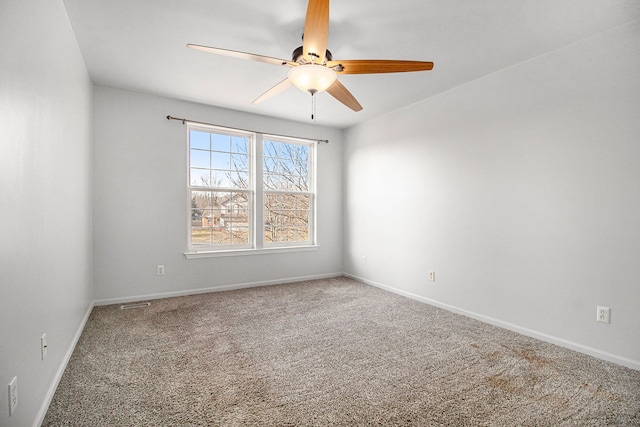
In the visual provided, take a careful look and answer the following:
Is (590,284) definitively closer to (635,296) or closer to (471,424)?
(635,296)

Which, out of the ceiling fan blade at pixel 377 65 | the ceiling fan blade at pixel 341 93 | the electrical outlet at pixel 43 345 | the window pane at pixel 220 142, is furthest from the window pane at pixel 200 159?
the electrical outlet at pixel 43 345

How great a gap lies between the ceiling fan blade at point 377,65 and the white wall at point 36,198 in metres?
1.65

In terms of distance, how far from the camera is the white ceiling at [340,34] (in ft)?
7.21

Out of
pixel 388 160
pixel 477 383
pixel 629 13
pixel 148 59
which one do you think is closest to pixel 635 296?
pixel 477 383

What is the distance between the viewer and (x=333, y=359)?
2.42 m

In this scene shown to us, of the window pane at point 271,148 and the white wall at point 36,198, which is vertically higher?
the window pane at point 271,148

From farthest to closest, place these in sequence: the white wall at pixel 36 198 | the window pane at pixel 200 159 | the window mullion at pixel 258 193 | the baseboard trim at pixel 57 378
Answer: the window mullion at pixel 258 193, the window pane at pixel 200 159, the baseboard trim at pixel 57 378, the white wall at pixel 36 198

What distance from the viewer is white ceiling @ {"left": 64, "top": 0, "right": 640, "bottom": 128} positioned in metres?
2.20

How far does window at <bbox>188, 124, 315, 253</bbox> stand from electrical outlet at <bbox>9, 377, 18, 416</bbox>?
2926 millimetres

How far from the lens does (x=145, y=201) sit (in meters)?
3.91

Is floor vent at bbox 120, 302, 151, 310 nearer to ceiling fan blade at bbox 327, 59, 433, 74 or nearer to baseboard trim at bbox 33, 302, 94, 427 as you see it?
baseboard trim at bbox 33, 302, 94, 427

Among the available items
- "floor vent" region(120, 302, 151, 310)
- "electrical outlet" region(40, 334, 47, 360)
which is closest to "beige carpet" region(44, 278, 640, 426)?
"floor vent" region(120, 302, 151, 310)

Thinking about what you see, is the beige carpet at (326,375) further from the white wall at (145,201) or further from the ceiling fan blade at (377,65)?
the ceiling fan blade at (377,65)

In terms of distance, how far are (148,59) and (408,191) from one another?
321 centimetres
